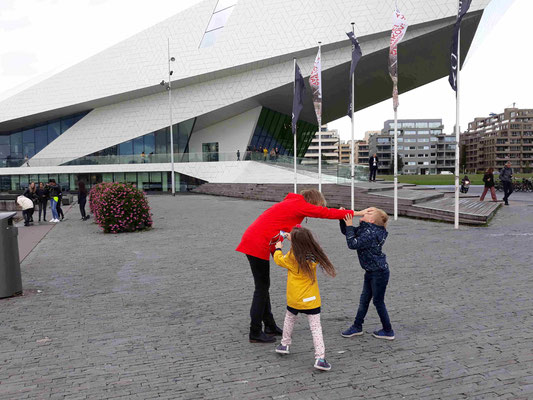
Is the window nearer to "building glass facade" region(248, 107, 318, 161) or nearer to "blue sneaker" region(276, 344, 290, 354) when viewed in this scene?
"building glass facade" region(248, 107, 318, 161)

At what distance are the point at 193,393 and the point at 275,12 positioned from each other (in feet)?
105

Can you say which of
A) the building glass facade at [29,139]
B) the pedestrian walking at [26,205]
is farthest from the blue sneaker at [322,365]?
the building glass facade at [29,139]

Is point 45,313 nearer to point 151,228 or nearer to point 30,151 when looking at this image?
point 151,228

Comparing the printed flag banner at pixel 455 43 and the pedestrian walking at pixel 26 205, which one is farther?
the pedestrian walking at pixel 26 205

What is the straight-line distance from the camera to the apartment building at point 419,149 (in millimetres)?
141000

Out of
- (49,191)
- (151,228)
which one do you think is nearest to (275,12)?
(49,191)

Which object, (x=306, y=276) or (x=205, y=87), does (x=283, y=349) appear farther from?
(x=205, y=87)

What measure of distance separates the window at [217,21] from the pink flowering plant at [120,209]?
2374 centimetres

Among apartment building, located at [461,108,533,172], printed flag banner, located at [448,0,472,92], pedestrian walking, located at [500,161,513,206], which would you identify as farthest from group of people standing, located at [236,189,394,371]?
apartment building, located at [461,108,533,172]

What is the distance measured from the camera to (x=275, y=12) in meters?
31.4

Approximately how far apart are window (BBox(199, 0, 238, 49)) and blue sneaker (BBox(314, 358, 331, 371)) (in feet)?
110

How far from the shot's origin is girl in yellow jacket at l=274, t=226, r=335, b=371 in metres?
3.65

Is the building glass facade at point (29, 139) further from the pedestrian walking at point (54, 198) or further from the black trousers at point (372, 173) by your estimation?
the black trousers at point (372, 173)

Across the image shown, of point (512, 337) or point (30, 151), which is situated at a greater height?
point (30, 151)
